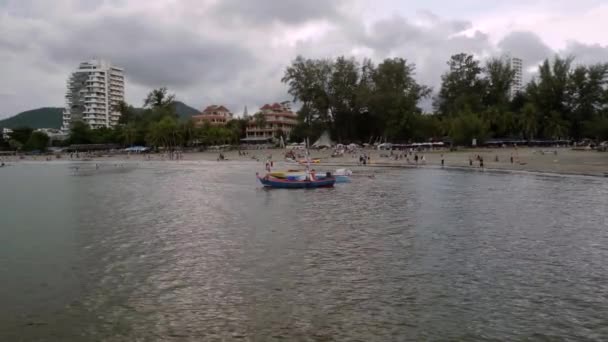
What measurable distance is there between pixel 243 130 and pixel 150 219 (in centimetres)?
12359

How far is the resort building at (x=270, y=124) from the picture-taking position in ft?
472

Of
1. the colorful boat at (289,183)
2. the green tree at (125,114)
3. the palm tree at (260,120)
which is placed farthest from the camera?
the green tree at (125,114)

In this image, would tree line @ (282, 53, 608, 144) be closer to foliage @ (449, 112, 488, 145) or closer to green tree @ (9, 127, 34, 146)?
foliage @ (449, 112, 488, 145)

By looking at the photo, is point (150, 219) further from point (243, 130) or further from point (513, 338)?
point (243, 130)

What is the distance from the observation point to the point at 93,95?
188 meters

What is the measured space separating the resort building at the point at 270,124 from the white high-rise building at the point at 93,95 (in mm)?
65596

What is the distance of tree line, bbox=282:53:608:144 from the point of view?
334ft

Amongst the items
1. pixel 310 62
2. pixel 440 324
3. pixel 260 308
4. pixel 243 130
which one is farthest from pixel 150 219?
pixel 243 130

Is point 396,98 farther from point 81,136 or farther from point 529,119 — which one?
point 81,136

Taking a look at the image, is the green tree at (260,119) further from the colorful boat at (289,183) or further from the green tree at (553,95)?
the colorful boat at (289,183)

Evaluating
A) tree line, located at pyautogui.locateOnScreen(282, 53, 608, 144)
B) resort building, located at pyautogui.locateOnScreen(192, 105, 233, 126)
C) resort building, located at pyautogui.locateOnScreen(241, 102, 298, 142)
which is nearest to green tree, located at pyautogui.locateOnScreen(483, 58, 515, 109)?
tree line, located at pyautogui.locateOnScreen(282, 53, 608, 144)

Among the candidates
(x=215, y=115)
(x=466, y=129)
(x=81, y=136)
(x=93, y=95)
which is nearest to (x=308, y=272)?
(x=466, y=129)

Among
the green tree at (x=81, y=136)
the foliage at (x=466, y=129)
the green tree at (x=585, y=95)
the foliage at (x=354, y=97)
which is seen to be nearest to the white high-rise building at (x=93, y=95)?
the green tree at (x=81, y=136)

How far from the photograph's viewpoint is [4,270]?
14977 mm
